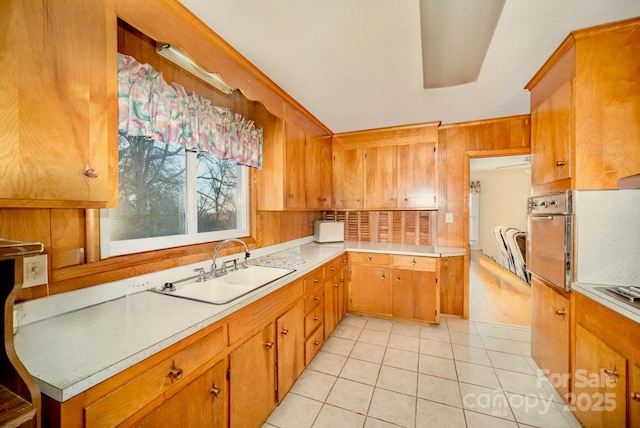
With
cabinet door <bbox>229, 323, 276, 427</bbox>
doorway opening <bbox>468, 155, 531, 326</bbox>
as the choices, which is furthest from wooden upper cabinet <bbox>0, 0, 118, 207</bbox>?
doorway opening <bbox>468, 155, 531, 326</bbox>

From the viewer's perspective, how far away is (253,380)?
1.38 m

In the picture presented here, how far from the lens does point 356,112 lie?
2652 millimetres

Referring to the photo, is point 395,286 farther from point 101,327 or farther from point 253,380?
point 101,327

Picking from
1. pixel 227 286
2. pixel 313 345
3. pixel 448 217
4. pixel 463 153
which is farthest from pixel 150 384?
pixel 463 153

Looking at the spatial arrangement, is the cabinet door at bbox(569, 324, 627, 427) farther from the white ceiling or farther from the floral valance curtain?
the floral valance curtain

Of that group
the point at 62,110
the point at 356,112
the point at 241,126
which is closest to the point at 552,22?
the point at 356,112

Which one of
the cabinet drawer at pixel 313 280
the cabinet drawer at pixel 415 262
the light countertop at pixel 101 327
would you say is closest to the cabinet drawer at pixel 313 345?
the cabinet drawer at pixel 313 280

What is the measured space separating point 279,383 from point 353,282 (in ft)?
5.11

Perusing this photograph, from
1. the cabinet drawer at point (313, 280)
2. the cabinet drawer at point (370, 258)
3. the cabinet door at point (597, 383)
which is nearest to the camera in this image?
the cabinet door at point (597, 383)

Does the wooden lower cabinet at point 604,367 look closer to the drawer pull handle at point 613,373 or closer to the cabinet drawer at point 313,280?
the drawer pull handle at point 613,373

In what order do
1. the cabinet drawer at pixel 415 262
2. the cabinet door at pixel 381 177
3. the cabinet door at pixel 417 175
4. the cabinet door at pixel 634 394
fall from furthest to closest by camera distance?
the cabinet door at pixel 381 177 → the cabinet door at pixel 417 175 → the cabinet drawer at pixel 415 262 → the cabinet door at pixel 634 394

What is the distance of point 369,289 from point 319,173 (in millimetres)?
1478

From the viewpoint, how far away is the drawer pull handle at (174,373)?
0.92 metres

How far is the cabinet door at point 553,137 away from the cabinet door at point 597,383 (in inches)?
38.6
